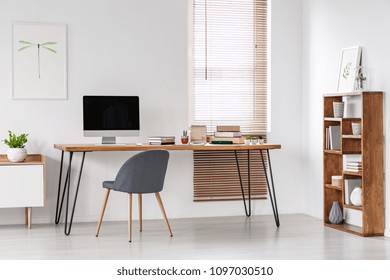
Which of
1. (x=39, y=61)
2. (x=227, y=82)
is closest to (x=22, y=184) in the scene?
(x=39, y=61)

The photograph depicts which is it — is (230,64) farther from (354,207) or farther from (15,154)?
(15,154)

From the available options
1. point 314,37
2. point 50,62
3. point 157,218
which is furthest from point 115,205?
point 314,37

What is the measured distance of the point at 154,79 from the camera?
7.25 m

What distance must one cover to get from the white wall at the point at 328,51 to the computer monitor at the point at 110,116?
1915mm

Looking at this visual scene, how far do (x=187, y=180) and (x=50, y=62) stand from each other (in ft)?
6.11

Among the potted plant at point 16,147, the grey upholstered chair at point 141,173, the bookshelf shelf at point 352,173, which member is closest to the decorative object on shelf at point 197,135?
the grey upholstered chair at point 141,173

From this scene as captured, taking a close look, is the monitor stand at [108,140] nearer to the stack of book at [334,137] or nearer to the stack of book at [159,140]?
the stack of book at [159,140]

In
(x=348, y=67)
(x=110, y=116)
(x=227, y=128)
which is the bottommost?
(x=227, y=128)

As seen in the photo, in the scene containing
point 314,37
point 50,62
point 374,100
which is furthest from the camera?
point 314,37

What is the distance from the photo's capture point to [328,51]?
23.2ft

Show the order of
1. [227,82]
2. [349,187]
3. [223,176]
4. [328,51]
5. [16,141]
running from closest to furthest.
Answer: [349,187]
[16,141]
[328,51]
[223,176]
[227,82]

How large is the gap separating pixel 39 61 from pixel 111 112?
897mm

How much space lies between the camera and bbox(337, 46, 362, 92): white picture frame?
6.42 metres
